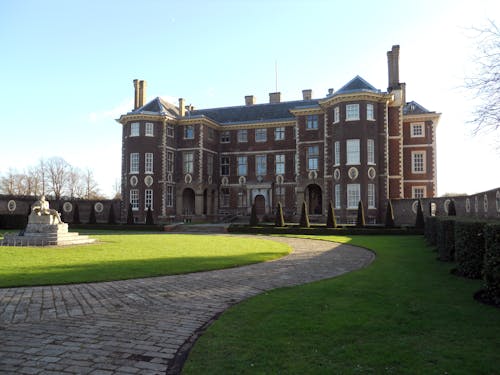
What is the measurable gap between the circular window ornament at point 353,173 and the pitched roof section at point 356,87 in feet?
22.5

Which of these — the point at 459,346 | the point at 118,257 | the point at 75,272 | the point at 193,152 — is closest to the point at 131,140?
the point at 193,152

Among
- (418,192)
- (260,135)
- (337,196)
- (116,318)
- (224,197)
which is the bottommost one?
(116,318)

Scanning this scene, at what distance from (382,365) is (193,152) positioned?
4124 centimetres

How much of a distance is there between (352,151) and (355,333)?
105 feet

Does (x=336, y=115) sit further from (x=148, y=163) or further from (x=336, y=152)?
(x=148, y=163)

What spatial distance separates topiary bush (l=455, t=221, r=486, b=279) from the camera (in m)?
9.92

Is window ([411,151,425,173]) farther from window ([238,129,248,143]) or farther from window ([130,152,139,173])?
window ([130,152,139,173])

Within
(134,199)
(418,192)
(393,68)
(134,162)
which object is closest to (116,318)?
(134,199)

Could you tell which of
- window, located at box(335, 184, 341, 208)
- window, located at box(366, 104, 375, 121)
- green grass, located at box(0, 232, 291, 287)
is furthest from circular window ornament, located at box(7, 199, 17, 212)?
window, located at box(366, 104, 375, 121)

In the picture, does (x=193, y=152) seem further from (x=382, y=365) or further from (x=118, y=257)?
(x=382, y=365)

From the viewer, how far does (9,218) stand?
35.4 meters

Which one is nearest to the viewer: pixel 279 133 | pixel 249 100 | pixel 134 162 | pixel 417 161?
pixel 417 161

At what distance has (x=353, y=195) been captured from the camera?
119 feet

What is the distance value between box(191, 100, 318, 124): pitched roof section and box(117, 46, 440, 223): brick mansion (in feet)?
0.48
